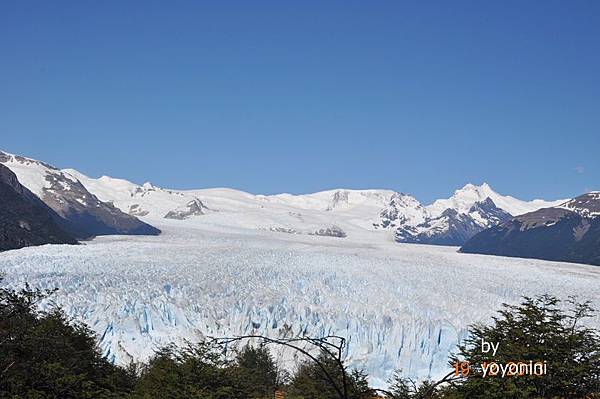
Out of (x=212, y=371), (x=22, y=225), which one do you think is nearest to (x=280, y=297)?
(x=212, y=371)

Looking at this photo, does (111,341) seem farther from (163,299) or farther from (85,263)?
(85,263)

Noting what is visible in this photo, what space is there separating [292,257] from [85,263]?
22.3m

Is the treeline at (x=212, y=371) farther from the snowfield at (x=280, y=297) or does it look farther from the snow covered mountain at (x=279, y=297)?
the snowfield at (x=280, y=297)

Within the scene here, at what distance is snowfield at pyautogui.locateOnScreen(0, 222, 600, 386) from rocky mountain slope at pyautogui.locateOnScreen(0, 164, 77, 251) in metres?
35.9

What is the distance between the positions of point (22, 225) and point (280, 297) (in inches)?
2895

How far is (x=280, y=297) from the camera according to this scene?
55.7m

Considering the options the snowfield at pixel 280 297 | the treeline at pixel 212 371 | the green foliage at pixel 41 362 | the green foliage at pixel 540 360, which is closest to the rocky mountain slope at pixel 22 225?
the snowfield at pixel 280 297

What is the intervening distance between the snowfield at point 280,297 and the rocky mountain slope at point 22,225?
3587 centimetres

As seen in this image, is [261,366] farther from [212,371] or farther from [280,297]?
[212,371]

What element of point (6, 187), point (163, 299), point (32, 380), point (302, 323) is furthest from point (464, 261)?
point (6, 187)

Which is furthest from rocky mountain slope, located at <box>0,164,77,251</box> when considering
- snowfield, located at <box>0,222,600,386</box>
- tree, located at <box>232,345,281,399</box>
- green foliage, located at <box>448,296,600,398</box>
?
green foliage, located at <box>448,296,600,398</box>

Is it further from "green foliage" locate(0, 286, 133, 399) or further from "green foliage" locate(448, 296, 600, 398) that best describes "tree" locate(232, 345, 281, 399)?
"green foliage" locate(448, 296, 600, 398)

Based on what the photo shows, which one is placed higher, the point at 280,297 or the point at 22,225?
the point at 22,225

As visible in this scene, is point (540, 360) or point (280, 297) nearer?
point (540, 360)
